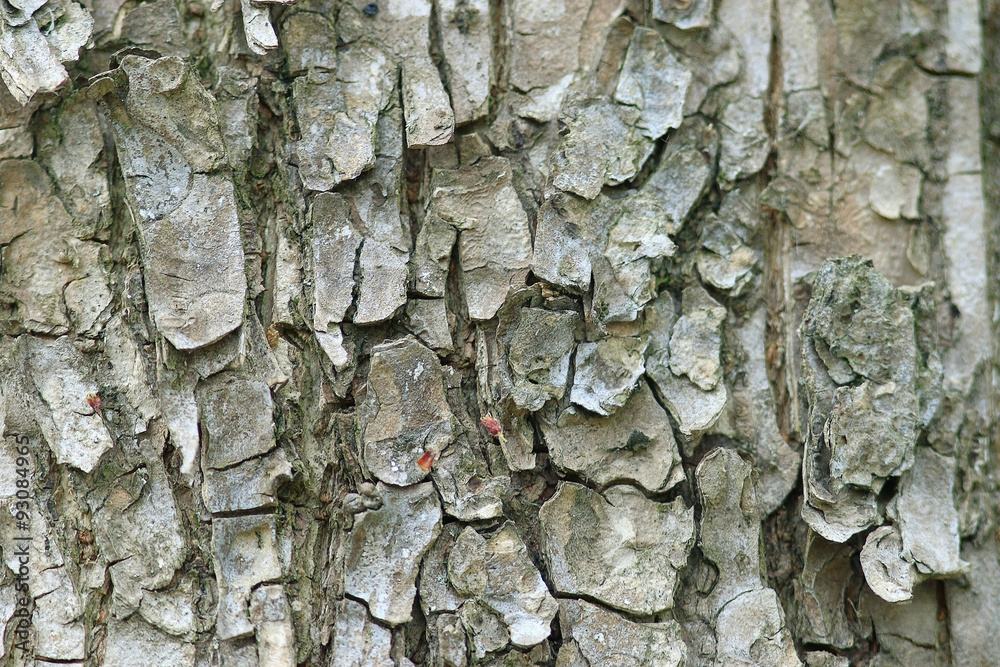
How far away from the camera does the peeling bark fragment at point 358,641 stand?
122cm

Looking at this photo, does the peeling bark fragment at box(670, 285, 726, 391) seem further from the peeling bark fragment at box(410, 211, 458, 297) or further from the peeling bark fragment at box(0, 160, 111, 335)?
the peeling bark fragment at box(0, 160, 111, 335)

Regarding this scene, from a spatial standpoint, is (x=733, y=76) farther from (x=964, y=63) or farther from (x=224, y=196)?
(x=224, y=196)

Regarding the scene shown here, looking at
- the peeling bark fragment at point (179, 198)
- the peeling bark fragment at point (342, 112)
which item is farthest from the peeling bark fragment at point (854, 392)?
the peeling bark fragment at point (179, 198)

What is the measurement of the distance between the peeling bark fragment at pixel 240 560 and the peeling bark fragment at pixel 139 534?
0.07m

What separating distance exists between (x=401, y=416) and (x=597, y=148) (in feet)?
1.85

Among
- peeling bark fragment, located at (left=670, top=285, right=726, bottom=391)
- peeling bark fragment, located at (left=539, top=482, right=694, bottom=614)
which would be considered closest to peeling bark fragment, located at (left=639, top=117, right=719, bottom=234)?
peeling bark fragment, located at (left=670, top=285, right=726, bottom=391)

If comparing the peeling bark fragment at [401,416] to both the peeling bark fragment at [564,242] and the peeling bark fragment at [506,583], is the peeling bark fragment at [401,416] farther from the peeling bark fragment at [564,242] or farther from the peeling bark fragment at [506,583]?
the peeling bark fragment at [564,242]

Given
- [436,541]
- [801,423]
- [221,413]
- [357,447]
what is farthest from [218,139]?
[801,423]

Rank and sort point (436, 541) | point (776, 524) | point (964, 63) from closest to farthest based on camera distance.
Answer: point (436, 541) → point (776, 524) → point (964, 63)

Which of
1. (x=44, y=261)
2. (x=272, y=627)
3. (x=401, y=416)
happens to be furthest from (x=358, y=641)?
(x=44, y=261)

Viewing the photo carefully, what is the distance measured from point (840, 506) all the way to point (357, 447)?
0.79m

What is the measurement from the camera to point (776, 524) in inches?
54.7

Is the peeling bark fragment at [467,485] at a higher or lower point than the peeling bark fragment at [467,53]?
lower

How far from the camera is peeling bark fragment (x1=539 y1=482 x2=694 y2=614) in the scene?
4.14 ft
